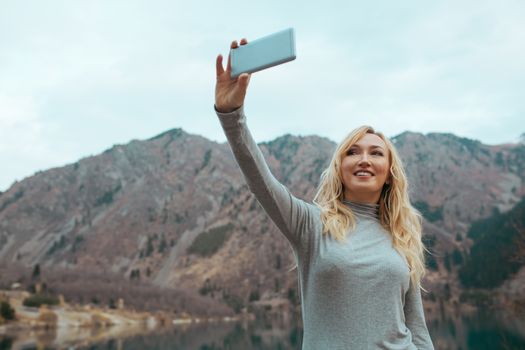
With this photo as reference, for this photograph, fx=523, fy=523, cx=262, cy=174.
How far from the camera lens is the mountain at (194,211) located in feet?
A: 346

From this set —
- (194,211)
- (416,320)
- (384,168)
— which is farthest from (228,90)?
(194,211)

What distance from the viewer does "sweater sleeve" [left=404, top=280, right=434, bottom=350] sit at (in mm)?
2324

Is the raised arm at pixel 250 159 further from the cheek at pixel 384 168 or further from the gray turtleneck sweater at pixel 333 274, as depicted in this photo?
the cheek at pixel 384 168

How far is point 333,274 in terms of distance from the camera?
198 cm

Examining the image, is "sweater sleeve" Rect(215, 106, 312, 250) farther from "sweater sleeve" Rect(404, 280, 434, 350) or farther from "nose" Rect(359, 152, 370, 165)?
"sweater sleeve" Rect(404, 280, 434, 350)

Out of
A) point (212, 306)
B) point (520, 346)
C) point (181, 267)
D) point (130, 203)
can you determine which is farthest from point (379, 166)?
point (130, 203)

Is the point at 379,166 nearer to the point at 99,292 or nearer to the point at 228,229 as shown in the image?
the point at 99,292

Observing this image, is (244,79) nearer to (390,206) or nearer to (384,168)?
(384,168)

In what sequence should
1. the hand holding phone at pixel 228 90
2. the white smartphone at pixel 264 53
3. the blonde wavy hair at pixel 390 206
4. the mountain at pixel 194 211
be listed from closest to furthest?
the white smartphone at pixel 264 53 → the hand holding phone at pixel 228 90 → the blonde wavy hair at pixel 390 206 → the mountain at pixel 194 211

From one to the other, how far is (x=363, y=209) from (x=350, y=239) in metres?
0.25

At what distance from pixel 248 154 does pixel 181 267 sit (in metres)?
116

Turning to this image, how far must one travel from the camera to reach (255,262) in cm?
10394

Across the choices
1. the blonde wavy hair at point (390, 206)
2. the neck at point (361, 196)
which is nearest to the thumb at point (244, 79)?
the blonde wavy hair at point (390, 206)

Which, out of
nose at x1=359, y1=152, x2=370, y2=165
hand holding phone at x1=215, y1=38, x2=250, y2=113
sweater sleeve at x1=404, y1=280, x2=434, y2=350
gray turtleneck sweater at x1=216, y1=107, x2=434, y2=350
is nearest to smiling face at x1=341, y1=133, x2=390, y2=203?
nose at x1=359, y1=152, x2=370, y2=165
